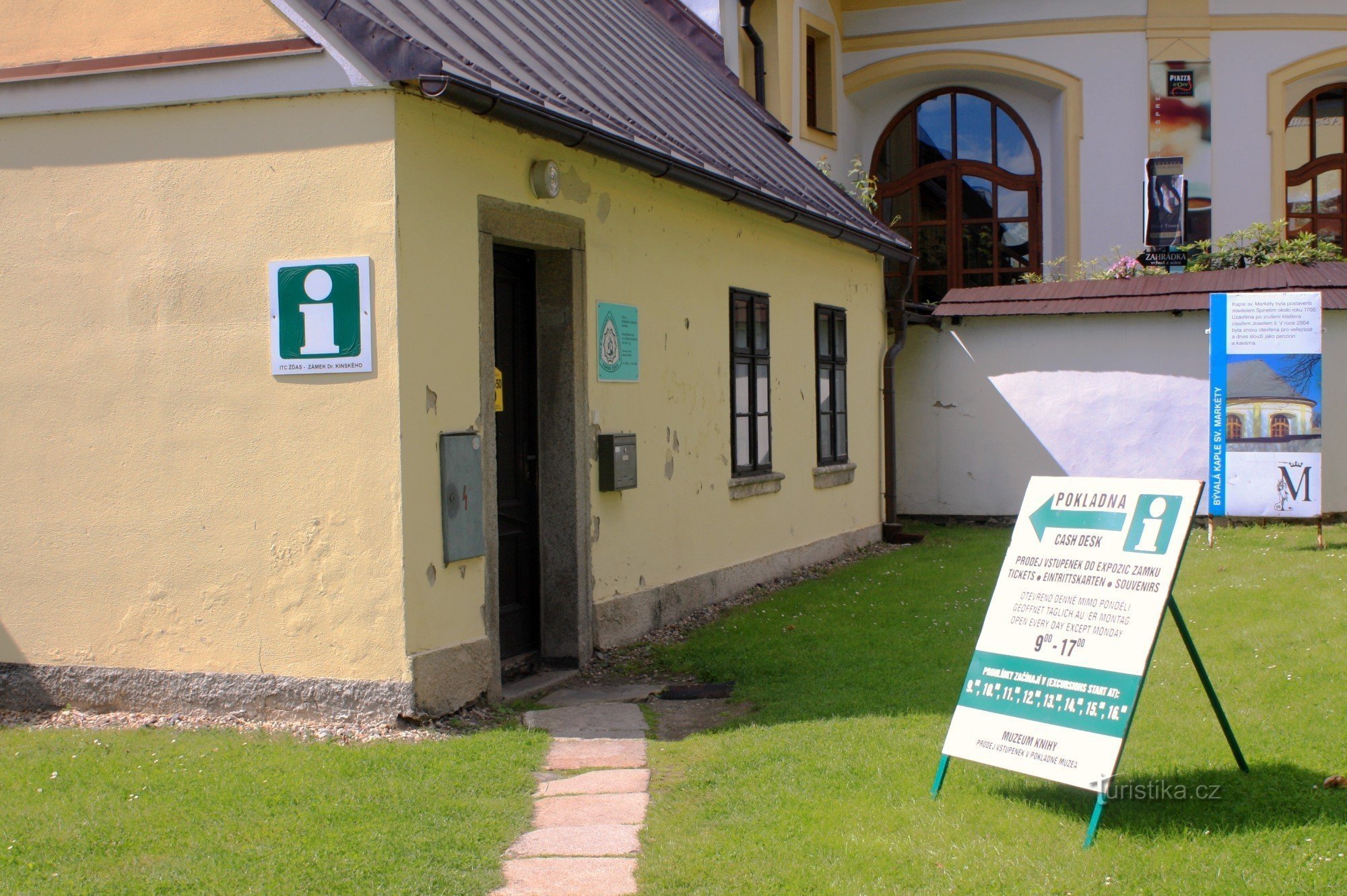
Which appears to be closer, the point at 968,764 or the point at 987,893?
the point at 987,893

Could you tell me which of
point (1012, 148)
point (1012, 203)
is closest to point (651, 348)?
point (1012, 203)

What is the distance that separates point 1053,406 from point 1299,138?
1317 centimetres

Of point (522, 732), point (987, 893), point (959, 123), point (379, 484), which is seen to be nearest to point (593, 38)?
point (379, 484)

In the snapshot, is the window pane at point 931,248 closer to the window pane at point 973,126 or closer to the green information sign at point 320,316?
the window pane at point 973,126

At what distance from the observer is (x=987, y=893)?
3902mm

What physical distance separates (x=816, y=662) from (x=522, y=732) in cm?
209

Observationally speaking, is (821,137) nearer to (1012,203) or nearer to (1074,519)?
(1012,203)

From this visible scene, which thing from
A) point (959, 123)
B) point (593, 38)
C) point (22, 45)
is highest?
point (959, 123)

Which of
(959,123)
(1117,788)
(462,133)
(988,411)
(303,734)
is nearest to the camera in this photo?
(1117,788)

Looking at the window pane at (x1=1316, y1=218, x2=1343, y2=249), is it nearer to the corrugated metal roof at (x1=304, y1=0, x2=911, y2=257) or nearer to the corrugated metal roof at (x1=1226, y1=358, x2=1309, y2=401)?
the corrugated metal roof at (x1=304, y1=0, x2=911, y2=257)

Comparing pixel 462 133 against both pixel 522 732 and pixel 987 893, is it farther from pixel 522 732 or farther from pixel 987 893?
pixel 987 893

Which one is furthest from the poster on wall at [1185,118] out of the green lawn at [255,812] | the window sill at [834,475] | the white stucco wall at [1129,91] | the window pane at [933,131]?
the green lawn at [255,812]

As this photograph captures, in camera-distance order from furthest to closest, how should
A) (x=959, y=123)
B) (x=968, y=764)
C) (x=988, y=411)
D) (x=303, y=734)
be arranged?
(x=959, y=123) → (x=988, y=411) → (x=303, y=734) → (x=968, y=764)

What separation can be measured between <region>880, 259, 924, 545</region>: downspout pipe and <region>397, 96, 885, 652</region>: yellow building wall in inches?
8.0
